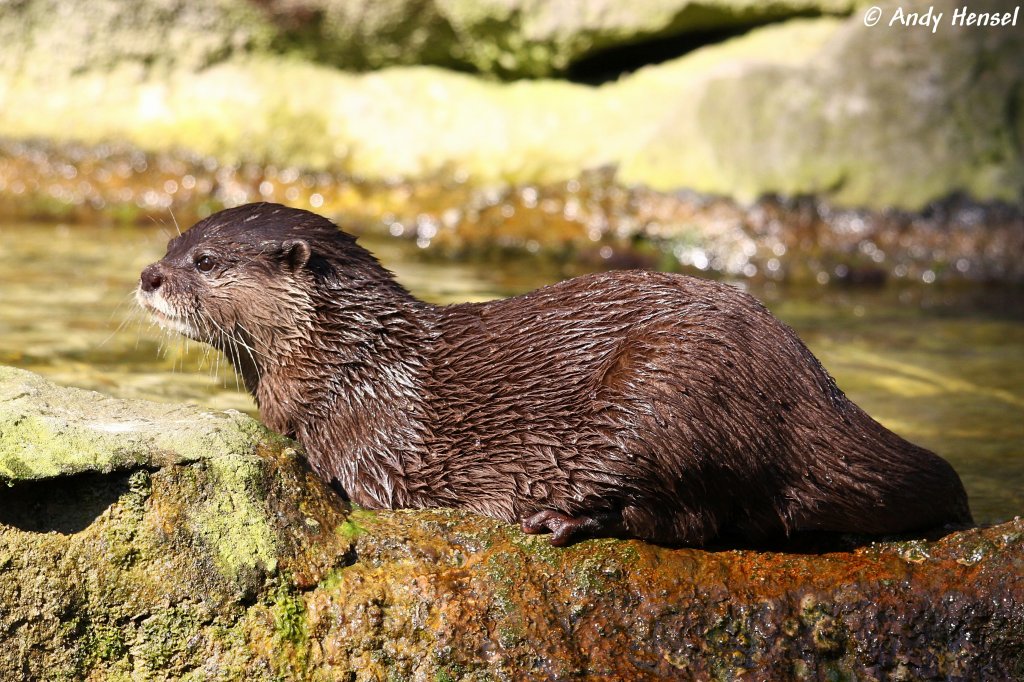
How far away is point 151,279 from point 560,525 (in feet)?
5.26

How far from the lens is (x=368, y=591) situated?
10.1 ft

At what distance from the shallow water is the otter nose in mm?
261

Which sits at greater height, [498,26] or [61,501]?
[498,26]

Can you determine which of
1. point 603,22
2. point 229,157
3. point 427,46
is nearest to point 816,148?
point 603,22

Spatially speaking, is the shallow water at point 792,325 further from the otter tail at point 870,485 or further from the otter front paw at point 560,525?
the otter front paw at point 560,525

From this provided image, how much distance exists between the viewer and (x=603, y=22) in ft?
30.1

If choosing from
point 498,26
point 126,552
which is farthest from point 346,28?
point 126,552

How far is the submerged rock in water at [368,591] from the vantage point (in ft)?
9.73

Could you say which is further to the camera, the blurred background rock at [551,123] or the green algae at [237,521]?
the blurred background rock at [551,123]

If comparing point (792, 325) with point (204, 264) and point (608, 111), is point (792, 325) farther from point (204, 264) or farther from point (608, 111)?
point (204, 264)

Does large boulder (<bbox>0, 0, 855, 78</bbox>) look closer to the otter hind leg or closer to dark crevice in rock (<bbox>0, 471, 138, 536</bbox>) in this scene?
the otter hind leg

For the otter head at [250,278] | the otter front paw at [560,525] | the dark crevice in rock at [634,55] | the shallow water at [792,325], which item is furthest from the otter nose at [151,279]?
the dark crevice in rock at [634,55]

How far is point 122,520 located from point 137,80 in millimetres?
7366

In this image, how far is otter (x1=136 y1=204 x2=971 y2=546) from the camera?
3.20 m
